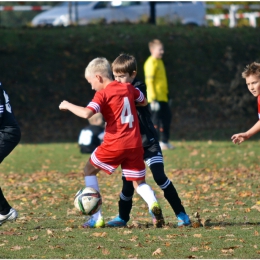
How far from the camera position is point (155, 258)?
5941 millimetres

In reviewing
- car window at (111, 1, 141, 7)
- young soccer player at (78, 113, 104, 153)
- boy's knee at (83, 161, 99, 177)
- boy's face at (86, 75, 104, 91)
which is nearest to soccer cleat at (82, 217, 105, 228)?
boy's knee at (83, 161, 99, 177)

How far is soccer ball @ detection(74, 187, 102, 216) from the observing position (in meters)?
7.23

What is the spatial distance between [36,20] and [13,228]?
786 inches

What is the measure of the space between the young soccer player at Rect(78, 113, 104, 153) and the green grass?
25cm

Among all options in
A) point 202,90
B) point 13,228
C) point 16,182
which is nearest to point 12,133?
point 13,228

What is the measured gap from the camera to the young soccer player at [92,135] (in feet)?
49.9

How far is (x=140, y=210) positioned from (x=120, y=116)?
2145 millimetres

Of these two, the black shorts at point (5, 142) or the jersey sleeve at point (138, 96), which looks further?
the black shorts at point (5, 142)

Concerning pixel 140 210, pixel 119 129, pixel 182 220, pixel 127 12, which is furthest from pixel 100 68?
pixel 127 12

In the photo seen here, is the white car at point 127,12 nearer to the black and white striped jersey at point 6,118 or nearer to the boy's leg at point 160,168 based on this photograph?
the black and white striped jersey at point 6,118

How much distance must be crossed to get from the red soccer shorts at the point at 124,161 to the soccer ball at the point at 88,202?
29 centimetres

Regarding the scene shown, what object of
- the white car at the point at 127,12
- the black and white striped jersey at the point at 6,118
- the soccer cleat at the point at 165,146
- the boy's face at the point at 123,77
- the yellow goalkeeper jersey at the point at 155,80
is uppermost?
the boy's face at the point at 123,77

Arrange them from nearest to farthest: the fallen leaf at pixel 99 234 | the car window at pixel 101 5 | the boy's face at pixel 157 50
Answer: the fallen leaf at pixel 99 234
the boy's face at pixel 157 50
the car window at pixel 101 5

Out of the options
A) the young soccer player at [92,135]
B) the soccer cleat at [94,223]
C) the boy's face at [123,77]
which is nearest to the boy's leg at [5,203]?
the soccer cleat at [94,223]
